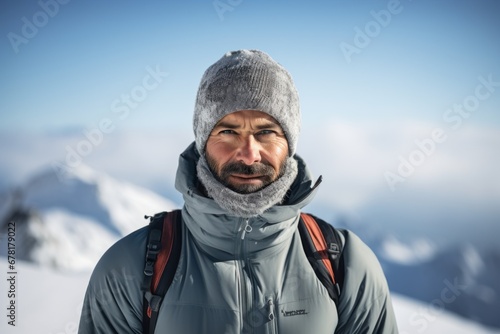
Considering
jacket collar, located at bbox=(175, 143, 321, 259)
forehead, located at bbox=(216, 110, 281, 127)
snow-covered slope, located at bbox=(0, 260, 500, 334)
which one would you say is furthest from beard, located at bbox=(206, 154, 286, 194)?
snow-covered slope, located at bbox=(0, 260, 500, 334)

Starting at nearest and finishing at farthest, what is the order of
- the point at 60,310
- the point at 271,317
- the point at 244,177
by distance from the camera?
1. the point at 271,317
2. the point at 244,177
3. the point at 60,310

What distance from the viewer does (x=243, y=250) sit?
6.57 feet

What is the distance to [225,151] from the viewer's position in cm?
210

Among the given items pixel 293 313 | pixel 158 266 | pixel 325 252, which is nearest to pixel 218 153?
pixel 158 266

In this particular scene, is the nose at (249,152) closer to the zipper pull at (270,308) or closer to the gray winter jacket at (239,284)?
the gray winter jacket at (239,284)

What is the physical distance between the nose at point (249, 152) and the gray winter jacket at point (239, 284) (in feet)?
0.95

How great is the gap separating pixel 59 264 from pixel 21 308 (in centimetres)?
616

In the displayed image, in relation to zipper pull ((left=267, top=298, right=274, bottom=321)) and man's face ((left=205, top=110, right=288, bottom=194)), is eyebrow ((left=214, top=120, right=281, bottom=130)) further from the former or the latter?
zipper pull ((left=267, top=298, right=274, bottom=321))

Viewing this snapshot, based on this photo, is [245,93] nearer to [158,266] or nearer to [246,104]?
[246,104]

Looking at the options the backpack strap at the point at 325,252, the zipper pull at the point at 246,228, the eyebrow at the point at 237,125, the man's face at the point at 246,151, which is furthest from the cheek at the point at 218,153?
the backpack strap at the point at 325,252

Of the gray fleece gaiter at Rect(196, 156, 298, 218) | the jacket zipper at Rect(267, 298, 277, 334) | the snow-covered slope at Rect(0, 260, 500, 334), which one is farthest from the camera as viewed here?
the snow-covered slope at Rect(0, 260, 500, 334)

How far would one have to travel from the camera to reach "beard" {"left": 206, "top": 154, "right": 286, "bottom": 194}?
2.06 metres

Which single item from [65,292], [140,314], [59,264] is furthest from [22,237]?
[140,314]

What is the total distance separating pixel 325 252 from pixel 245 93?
100 centimetres
